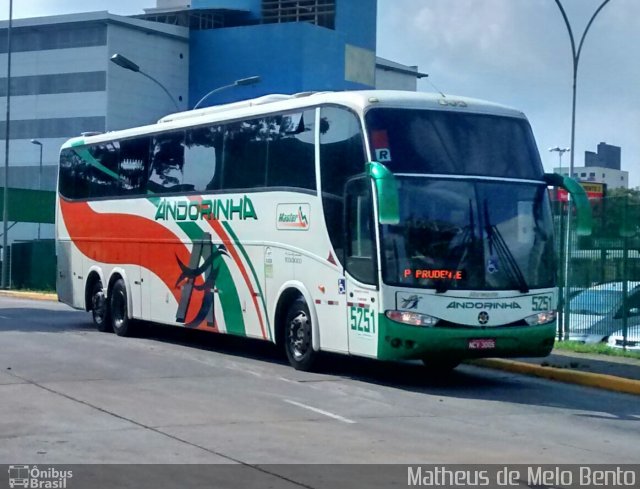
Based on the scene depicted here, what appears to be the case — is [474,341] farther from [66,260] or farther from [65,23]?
[65,23]

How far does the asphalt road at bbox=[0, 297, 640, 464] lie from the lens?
10141 mm

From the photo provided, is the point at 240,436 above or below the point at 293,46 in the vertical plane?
below

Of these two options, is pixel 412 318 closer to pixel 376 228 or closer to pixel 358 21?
pixel 376 228

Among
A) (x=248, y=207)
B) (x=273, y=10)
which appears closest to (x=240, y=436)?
(x=248, y=207)

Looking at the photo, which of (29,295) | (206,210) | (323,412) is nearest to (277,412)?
(323,412)

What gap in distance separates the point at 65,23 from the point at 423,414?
68207 millimetres

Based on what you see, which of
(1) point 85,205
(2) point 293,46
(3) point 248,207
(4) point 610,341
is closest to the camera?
(3) point 248,207

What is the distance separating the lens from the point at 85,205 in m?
22.9

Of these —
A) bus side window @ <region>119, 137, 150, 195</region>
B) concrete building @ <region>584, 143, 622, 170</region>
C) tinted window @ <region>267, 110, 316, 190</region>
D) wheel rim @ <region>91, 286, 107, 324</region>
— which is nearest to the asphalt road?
tinted window @ <region>267, 110, 316, 190</region>

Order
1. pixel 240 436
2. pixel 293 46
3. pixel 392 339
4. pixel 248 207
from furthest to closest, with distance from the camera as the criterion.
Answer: pixel 293 46 → pixel 248 207 → pixel 392 339 → pixel 240 436

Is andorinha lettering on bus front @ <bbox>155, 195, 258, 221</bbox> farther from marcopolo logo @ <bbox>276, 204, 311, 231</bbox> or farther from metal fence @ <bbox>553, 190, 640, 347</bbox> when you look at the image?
metal fence @ <bbox>553, 190, 640, 347</bbox>

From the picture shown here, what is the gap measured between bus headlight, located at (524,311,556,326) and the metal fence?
14.0ft
